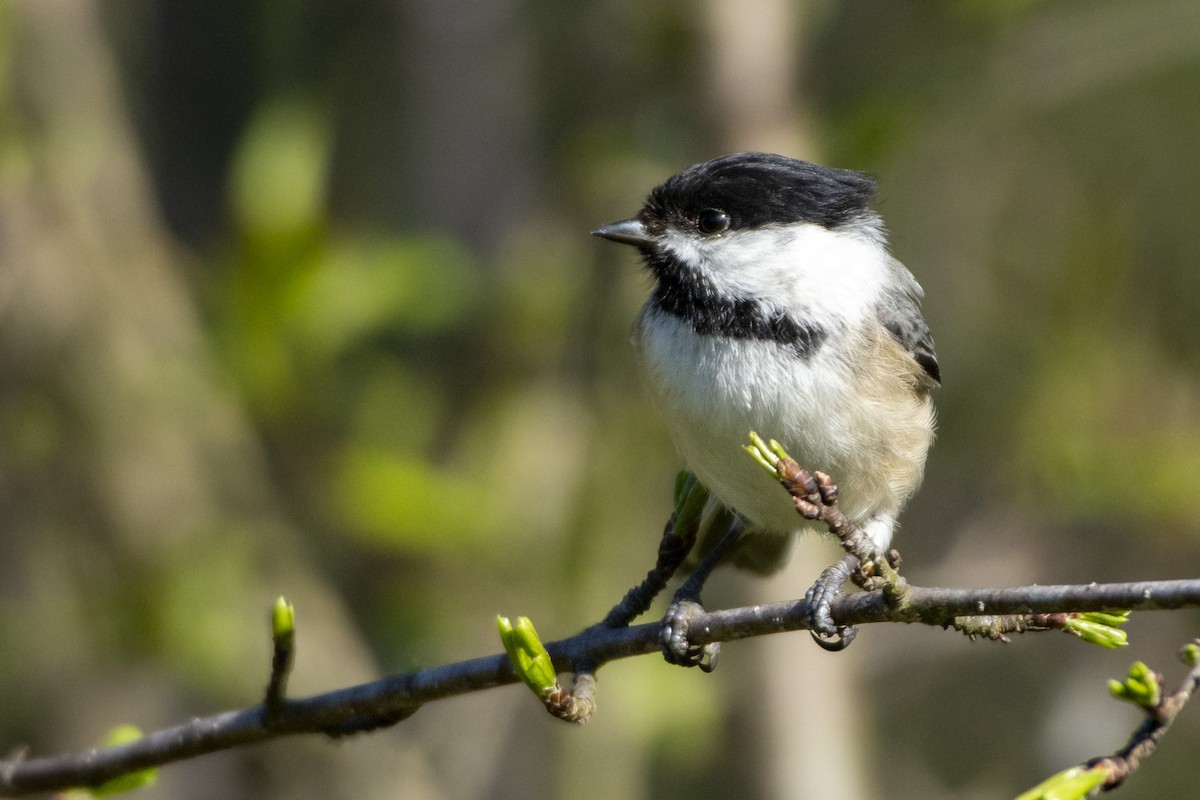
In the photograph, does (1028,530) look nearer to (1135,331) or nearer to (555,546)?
(1135,331)

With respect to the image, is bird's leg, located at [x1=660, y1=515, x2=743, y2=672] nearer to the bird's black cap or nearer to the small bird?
the small bird

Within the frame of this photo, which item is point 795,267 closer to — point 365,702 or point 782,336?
point 782,336

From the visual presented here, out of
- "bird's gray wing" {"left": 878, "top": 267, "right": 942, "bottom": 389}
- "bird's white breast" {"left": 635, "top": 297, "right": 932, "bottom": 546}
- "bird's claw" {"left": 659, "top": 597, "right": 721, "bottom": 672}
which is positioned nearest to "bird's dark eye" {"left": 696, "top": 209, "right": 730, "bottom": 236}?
"bird's white breast" {"left": 635, "top": 297, "right": 932, "bottom": 546}

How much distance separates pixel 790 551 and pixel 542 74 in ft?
9.66

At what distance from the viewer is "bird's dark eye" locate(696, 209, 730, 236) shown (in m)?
2.53

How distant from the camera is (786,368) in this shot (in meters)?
2.26

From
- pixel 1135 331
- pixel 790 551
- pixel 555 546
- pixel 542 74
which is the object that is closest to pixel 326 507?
pixel 555 546

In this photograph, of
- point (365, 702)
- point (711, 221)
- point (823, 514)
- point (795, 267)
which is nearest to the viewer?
point (823, 514)

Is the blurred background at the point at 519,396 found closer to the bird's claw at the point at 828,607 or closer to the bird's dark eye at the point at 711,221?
the bird's dark eye at the point at 711,221

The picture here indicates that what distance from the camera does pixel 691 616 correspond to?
77.4 inches

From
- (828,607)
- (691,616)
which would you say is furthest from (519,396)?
(828,607)

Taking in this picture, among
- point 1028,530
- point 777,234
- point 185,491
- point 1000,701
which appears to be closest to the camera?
point 777,234

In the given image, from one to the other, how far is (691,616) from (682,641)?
56 millimetres

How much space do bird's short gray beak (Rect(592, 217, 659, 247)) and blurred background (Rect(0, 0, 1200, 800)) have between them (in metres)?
0.57
